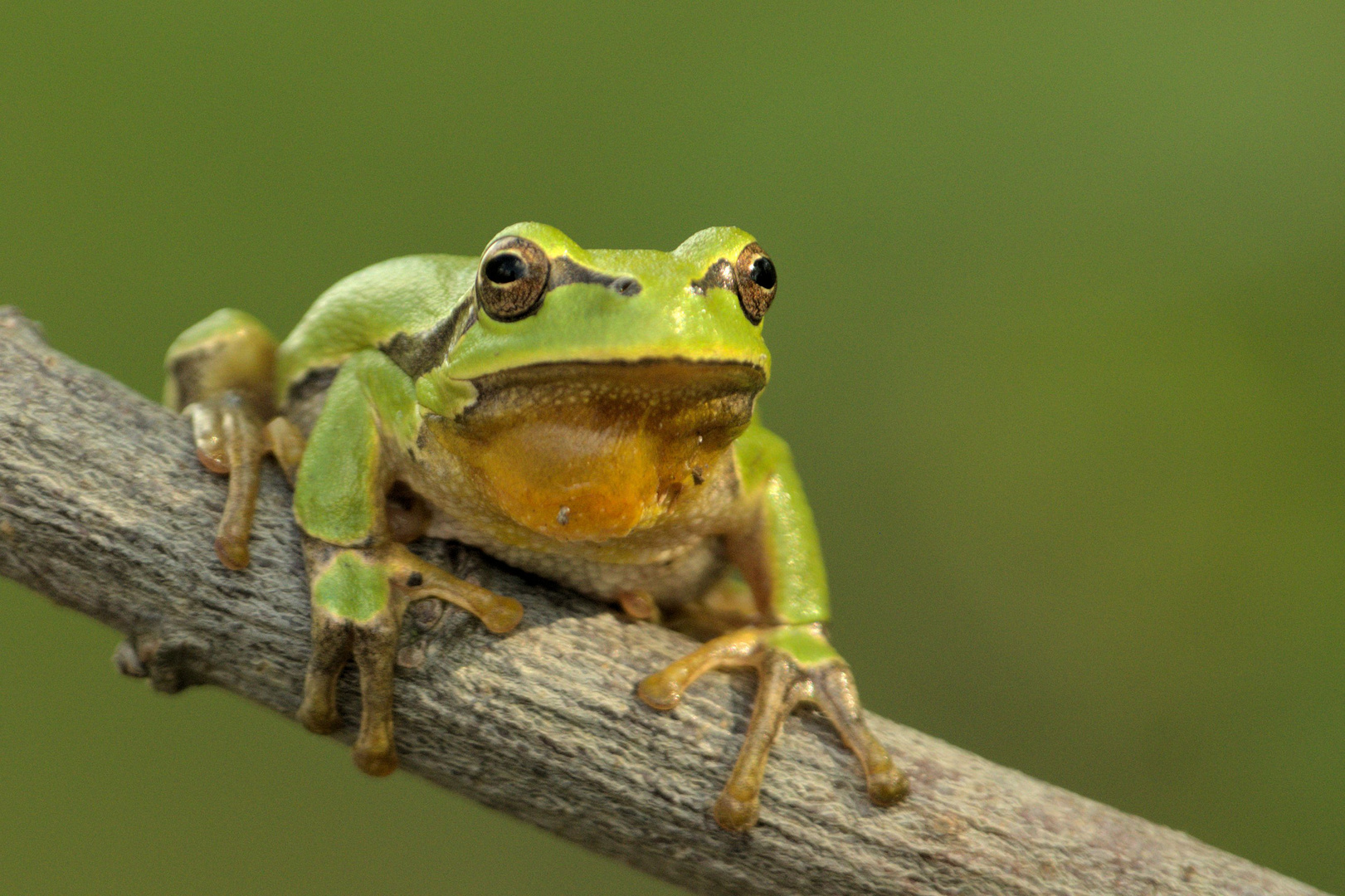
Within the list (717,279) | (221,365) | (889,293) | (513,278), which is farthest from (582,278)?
(889,293)

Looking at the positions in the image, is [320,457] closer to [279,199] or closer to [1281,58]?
[279,199]

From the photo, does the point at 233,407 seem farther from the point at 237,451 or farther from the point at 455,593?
the point at 455,593

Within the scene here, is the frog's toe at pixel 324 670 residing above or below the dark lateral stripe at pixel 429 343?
below

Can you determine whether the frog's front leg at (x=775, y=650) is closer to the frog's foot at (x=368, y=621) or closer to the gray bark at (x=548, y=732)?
the gray bark at (x=548, y=732)

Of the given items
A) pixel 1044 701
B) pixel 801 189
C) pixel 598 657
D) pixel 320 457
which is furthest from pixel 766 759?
pixel 801 189

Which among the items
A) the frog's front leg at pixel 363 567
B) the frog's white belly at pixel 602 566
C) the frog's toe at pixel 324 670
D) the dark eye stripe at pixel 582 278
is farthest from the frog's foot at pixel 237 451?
the dark eye stripe at pixel 582 278

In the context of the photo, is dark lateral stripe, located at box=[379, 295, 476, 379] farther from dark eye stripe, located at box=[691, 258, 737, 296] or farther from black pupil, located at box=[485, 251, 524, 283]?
dark eye stripe, located at box=[691, 258, 737, 296]

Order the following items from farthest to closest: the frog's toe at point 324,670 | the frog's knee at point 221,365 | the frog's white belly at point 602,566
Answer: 1. the frog's knee at point 221,365
2. the frog's white belly at point 602,566
3. the frog's toe at point 324,670
